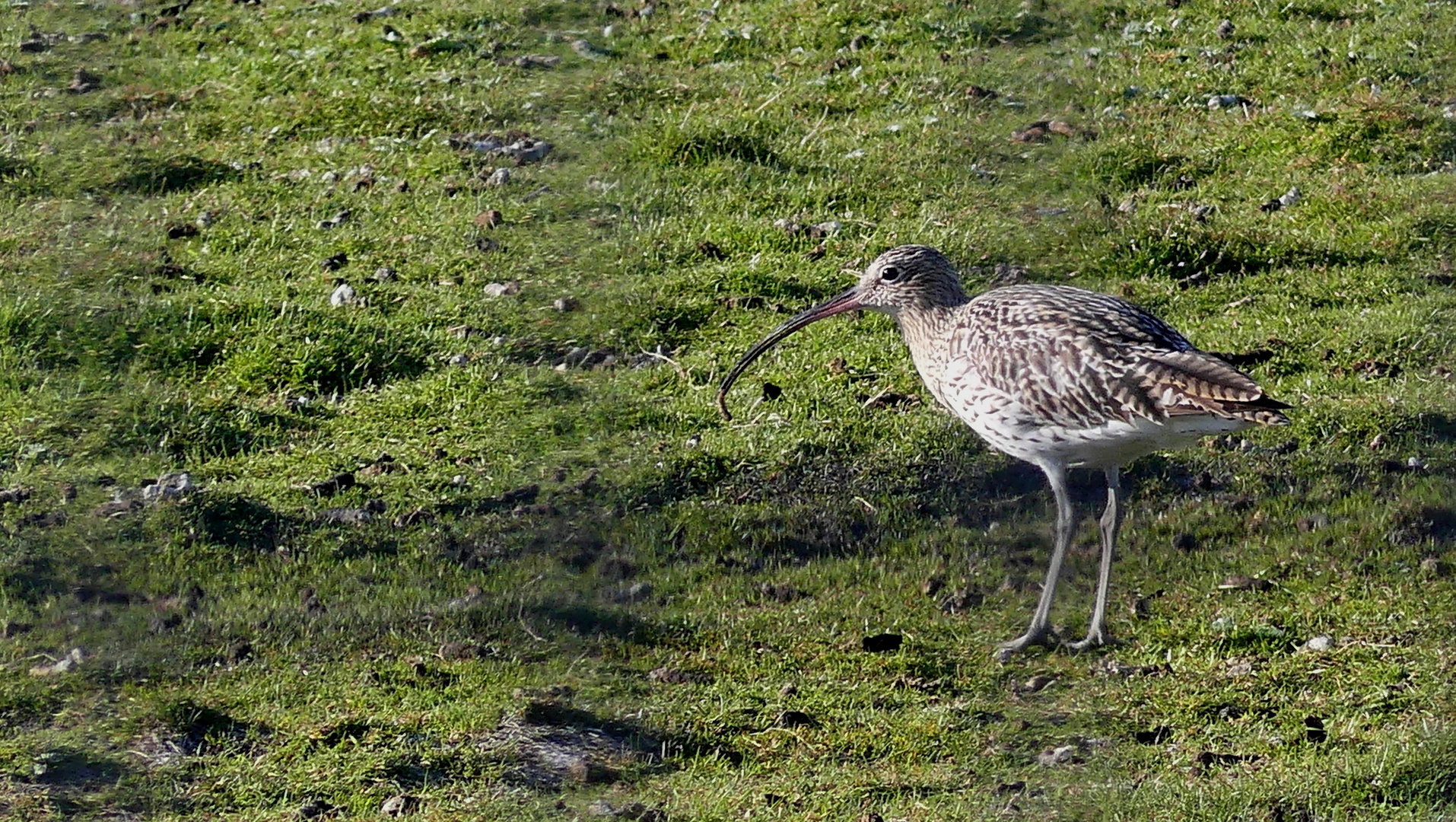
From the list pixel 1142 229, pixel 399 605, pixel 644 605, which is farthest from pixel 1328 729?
pixel 1142 229

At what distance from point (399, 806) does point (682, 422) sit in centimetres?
384

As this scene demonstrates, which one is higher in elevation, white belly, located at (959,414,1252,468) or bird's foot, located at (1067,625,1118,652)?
white belly, located at (959,414,1252,468)

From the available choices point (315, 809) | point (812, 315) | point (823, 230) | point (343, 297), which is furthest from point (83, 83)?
point (315, 809)

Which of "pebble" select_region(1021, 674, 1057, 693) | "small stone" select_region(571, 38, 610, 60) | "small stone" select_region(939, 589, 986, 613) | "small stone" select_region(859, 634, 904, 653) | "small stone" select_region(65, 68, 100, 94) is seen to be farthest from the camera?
"small stone" select_region(571, 38, 610, 60)

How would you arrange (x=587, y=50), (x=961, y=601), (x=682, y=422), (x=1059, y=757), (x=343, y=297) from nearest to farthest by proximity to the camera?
1. (x=1059, y=757)
2. (x=961, y=601)
3. (x=682, y=422)
4. (x=343, y=297)
5. (x=587, y=50)

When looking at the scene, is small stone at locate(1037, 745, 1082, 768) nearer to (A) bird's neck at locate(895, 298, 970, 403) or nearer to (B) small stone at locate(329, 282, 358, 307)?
(A) bird's neck at locate(895, 298, 970, 403)

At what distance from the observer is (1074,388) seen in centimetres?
826

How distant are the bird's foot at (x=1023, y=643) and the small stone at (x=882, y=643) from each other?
45 cm

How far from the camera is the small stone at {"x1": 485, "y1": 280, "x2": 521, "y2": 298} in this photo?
11977 mm

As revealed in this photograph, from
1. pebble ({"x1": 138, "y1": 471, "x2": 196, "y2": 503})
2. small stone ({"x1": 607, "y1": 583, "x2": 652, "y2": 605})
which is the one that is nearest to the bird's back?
small stone ({"x1": 607, "y1": 583, "x2": 652, "y2": 605})

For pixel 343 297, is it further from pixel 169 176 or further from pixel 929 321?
pixel 929 321

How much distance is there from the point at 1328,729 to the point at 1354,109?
24.1ft

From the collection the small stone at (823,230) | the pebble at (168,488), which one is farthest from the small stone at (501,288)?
the pebble at (168,488)

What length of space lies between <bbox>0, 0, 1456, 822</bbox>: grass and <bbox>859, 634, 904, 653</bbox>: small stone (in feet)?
0.24
